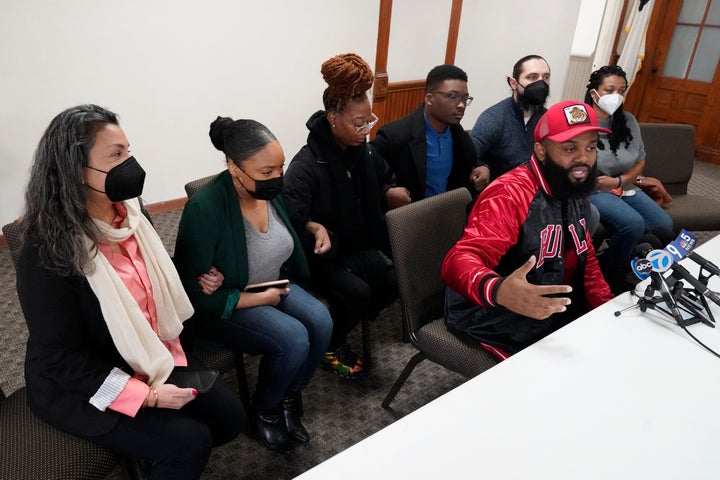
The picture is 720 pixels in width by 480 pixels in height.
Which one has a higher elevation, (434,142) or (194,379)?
(434,142)

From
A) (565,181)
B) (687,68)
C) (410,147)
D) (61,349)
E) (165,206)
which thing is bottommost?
(165,206)

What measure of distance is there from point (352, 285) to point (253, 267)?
430 millimetres

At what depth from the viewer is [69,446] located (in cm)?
121

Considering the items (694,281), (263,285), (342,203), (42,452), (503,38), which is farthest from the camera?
(503,38)

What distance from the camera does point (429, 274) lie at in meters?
1.80

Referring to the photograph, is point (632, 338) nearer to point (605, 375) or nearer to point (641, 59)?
point (605, 375)

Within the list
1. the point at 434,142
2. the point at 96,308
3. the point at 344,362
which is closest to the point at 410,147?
the point at 434,142

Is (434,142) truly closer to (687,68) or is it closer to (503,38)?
(503,38)

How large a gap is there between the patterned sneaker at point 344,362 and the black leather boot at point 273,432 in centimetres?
42

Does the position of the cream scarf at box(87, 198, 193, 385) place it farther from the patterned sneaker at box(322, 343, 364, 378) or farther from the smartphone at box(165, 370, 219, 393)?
the patterned sneaker at box(322, 343, 364, 378)

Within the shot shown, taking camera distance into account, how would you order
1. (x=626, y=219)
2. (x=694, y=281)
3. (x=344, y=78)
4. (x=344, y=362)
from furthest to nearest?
(x=626, y=219)
(x=344, y=362)
(x=344, y=78)
(x=694, y=281)

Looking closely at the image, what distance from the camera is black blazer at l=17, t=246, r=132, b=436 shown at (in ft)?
3.85

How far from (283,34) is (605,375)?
3.12 m

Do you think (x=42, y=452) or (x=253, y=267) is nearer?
(x=42, y=452)
